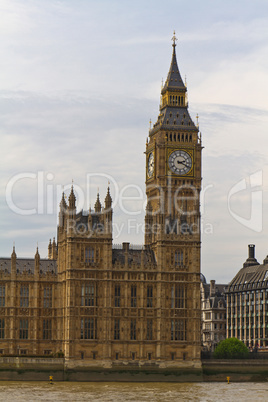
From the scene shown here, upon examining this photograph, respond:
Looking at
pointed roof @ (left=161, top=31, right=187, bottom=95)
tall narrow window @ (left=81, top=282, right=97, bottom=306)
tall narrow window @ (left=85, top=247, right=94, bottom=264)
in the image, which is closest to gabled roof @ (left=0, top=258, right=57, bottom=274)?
tall narrow window @ (left=85, top=247, right=94, bottom=264)

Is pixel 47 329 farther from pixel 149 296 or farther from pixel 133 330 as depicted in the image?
pixel 149 296

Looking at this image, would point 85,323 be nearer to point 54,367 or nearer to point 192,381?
point 54,367

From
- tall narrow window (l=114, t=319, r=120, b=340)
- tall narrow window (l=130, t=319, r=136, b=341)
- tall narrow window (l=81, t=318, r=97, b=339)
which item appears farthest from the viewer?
tall narrow window (l=130, t=319, r=136, b=341)

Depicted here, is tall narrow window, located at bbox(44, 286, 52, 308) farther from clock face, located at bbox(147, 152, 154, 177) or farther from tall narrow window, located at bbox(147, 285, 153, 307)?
clock face, located at bbox(147, 152, 154, 177)

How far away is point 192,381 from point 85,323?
18158mm

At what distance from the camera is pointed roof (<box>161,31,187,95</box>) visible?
172m

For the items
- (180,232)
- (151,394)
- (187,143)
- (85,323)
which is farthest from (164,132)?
(151,394)

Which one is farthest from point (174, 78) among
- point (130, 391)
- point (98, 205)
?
point (130, 391)

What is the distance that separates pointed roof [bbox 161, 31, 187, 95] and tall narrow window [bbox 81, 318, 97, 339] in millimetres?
50410

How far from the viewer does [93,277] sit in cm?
14200

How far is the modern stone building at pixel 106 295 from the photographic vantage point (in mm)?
141125

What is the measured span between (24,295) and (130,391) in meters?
31.1

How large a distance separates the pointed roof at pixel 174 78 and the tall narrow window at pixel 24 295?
4741 cm

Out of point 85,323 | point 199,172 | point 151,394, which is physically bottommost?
point 151,394
